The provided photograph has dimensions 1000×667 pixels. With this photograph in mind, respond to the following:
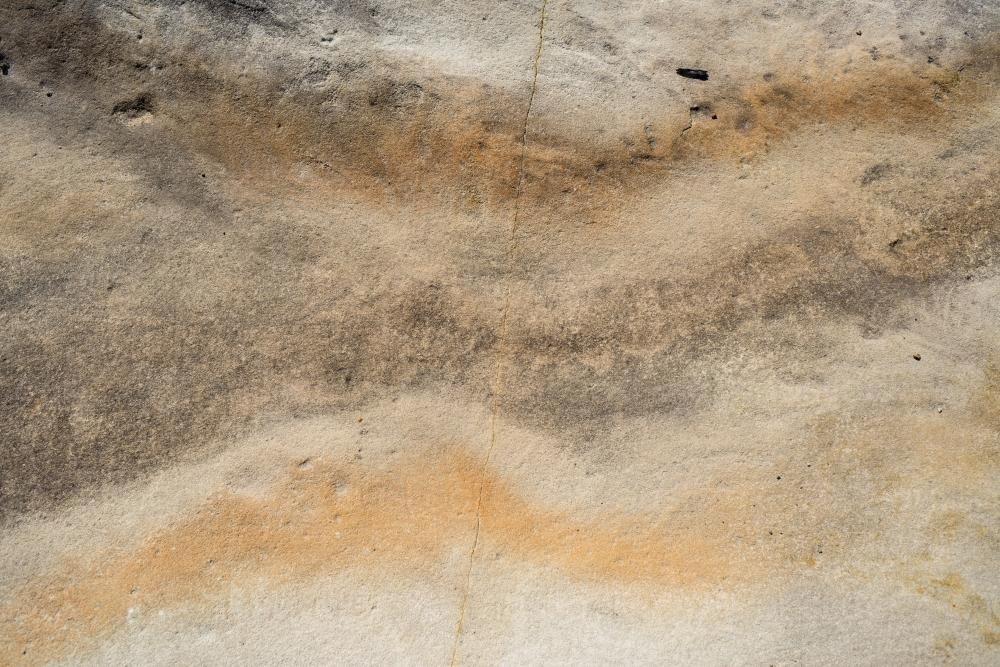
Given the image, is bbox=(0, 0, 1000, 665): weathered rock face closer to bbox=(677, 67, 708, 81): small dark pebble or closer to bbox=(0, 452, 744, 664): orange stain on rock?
bbox=(0, 452, 744, 664): orange stain on rock

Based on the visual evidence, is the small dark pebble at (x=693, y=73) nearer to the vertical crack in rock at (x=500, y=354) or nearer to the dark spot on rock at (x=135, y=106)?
the vertical crack in rock at (x=500, y=354)

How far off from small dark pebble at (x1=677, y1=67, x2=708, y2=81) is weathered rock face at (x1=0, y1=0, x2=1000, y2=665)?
1.63 feet

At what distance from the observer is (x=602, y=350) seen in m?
5.39

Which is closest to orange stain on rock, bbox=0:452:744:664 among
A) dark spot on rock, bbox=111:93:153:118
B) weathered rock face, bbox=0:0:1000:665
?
weathered rock face, bbox=0:0:1000:665

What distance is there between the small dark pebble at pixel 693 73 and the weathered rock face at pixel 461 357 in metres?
0.50

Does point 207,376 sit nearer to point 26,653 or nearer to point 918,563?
point 26,653

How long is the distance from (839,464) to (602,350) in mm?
2329

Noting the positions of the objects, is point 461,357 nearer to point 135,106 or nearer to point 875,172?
point 135,106

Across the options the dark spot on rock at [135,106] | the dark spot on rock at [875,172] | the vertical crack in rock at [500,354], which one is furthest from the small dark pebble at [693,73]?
the dark spot on rock at [135,106]

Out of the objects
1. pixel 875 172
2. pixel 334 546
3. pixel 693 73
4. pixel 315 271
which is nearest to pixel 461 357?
pixel 315 271

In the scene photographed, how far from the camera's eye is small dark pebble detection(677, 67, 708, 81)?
5.69 m

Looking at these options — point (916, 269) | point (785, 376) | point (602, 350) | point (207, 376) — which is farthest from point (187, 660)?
point (916, 269)

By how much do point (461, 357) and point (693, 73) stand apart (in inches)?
135

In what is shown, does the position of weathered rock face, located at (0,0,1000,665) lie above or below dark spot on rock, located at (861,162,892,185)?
below
